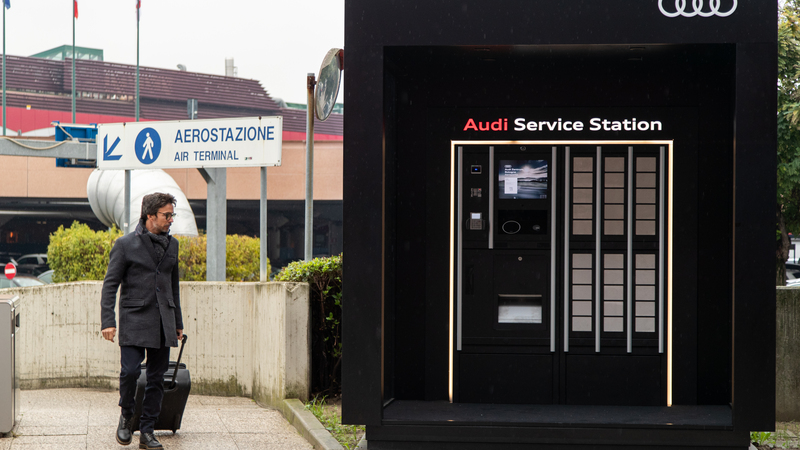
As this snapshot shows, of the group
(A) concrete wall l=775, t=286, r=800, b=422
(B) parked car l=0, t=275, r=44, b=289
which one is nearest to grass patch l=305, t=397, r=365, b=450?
(A) concrete wall l=775, t=286, r=800, b=422

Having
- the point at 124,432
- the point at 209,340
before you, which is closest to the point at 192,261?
the point at 209,340

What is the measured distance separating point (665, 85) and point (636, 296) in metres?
1.61

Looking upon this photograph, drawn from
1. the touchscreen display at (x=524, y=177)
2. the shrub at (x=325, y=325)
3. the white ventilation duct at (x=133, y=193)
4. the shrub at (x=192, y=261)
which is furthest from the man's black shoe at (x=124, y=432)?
the white ventilation duct at (x=133, y=193)

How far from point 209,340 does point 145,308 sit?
260cm

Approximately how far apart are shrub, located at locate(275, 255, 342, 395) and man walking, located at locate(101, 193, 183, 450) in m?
1.97

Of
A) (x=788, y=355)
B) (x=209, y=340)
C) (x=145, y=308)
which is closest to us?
(x=145, y=308)

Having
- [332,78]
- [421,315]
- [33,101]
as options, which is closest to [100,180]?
[332,78]

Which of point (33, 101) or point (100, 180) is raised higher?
point (33, 101)

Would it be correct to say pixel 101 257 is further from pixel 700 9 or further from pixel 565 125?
pixel 700 9

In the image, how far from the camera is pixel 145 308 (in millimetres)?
5207

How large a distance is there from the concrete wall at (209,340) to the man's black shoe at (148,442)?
1.75 meters

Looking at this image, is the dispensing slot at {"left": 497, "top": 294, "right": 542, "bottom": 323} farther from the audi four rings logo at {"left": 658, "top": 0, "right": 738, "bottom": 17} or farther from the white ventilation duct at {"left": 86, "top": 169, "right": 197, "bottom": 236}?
the white ventilation duct at {"left": 86, "top": 169, "right": 197, "bottom": 236}

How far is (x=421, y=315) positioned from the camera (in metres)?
5.88

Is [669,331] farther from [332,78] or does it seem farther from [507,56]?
[332,78]
